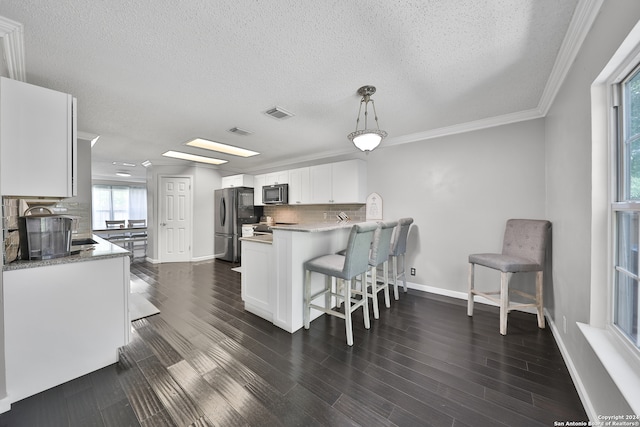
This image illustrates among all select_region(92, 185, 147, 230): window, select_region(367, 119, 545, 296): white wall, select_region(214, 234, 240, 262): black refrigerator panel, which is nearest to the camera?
select_region(367, 119, 545, 296): white wall

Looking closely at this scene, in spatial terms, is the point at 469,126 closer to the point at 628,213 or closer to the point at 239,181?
the point at 628,213

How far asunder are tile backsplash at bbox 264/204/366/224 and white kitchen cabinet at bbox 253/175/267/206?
0.38 meters

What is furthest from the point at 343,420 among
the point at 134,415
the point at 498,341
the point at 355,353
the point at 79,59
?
the point at 79,59

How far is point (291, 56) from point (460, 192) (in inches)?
106

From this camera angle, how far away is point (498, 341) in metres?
2.15

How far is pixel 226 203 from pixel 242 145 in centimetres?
200

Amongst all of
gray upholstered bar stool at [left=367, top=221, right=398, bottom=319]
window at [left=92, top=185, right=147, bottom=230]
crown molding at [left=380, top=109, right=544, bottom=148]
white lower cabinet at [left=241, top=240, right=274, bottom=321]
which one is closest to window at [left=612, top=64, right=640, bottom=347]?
gray upholstered bar stool at [left=367, top=221, right=398, bottom=319]

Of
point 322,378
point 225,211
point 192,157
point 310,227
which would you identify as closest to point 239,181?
point 225,211

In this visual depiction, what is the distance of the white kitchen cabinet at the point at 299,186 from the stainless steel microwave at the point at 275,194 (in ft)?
0.35

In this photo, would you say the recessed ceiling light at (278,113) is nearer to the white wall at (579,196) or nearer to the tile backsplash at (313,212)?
the tile backsplash at (313,212)

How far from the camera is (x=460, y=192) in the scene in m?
3.16

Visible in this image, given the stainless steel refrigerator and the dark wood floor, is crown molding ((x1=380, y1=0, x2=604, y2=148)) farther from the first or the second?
the stainless steel refrigerator

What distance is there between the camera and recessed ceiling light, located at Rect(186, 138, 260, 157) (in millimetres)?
3932

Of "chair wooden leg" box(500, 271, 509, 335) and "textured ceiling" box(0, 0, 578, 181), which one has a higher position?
"textured ceiling" box(0, 0, 578, 181)
